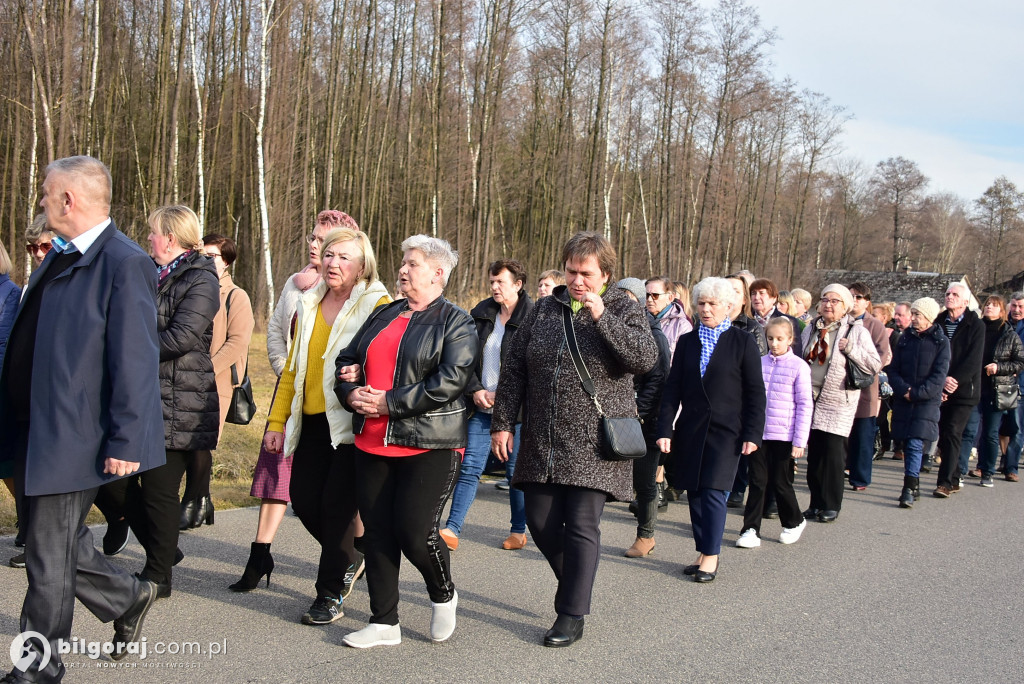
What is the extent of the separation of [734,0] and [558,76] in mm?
9461

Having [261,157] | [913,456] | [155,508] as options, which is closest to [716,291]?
[155,508]

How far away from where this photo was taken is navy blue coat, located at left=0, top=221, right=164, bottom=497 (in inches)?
136

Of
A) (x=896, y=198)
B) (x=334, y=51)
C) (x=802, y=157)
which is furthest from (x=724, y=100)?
(x=896, y=198)

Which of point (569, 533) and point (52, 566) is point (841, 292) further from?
point (52, 566)

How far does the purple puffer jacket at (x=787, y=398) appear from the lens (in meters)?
7.12

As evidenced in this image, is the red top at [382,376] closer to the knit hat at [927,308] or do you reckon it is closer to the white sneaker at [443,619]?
the white sneaker at [443,619]

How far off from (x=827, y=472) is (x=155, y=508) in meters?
5.82

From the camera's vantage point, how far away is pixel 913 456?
9.12 m

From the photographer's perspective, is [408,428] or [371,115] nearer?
[408,428]

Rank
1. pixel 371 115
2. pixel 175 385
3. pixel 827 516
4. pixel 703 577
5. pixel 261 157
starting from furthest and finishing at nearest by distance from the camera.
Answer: pixel 371 115 < pixel 261 157 < pixel 827 516 < pixel 703 577 < pixel 175 385


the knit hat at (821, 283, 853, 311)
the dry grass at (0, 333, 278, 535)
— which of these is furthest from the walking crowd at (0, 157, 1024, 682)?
the knit hat at (821, 283, 853, 311)

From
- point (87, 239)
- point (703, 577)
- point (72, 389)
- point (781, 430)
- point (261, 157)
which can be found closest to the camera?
point (72, 389)

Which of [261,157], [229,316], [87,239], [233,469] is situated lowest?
[233,469]

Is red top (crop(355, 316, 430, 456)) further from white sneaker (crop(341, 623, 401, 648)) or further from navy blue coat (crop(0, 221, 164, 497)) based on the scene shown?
navy blue coat (crop(0, 221, 164, 497))
